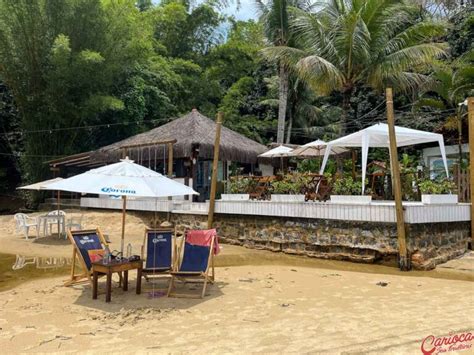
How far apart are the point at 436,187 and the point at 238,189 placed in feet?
16.6

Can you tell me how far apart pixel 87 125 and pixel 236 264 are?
47.7 ft

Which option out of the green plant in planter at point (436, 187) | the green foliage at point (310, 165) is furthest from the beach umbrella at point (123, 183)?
the green foliage at point (310, 165)

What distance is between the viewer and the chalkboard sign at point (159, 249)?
6.16m

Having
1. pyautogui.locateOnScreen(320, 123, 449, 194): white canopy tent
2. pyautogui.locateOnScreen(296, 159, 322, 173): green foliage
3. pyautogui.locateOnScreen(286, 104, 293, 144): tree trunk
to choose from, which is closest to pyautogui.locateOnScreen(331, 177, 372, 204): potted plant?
pyautogui.locateOnScreen(320, 123, 449, 194): white canopy tent

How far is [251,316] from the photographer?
15.4ft

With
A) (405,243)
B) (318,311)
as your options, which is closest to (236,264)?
(405,243)

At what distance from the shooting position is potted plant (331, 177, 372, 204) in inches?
338

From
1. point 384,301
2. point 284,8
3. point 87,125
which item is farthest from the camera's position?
point 87,125

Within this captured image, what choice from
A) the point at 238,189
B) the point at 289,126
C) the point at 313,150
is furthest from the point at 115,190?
the point at 289,126

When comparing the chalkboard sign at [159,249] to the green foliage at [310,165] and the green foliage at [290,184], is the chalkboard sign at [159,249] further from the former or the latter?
the green foliage at [310,165]

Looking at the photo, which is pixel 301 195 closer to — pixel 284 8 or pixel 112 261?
pixel 112 261

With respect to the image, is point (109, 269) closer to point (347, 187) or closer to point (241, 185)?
point (347, 187)

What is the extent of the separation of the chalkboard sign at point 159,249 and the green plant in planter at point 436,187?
531cm

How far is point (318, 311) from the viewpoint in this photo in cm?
488
